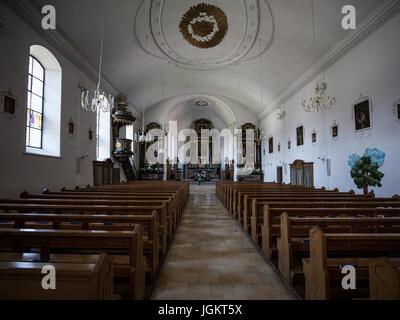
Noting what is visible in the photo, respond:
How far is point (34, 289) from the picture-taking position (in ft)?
3.46

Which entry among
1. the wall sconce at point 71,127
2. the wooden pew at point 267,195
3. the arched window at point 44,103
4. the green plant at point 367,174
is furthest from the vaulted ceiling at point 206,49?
the wooden pew at point 267,195

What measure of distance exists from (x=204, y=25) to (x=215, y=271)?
873 centimetres

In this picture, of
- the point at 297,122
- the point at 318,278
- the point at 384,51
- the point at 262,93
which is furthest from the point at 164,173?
the point at 318,278

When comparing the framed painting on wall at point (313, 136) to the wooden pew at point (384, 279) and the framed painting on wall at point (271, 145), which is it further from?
the wooden pew at point (384, 279)

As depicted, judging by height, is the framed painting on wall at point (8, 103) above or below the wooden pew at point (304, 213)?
above

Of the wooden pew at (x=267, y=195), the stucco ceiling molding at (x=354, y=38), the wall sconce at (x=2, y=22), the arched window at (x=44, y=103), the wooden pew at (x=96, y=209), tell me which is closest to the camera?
the wooden pew at (x=96, y=209)

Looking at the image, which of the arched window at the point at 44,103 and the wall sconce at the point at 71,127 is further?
the wall sconce at the point at 71,127

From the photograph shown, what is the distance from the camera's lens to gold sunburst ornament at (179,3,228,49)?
7938 mm

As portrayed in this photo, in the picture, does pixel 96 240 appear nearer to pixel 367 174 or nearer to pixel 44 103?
pixel 367 174

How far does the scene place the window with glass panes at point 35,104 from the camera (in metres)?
6.47

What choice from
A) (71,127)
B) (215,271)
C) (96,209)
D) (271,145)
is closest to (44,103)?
(71,127)

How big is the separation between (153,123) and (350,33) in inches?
511

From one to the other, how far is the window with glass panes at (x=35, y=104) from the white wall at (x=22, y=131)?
1.90 ft

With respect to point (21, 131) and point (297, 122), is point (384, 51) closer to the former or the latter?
point (297, 122)
